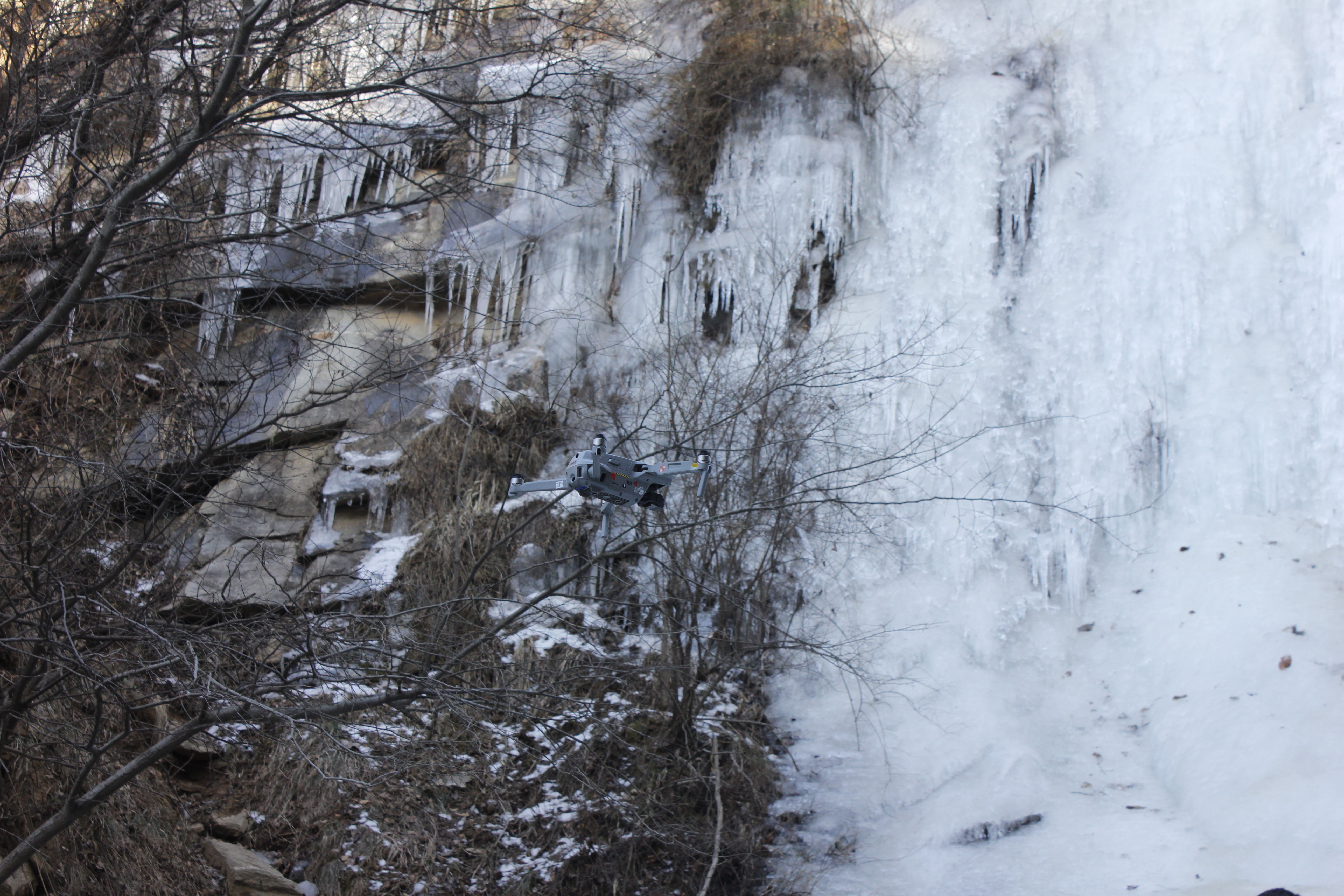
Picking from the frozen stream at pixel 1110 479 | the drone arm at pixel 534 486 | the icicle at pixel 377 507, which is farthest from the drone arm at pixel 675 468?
the icicle at pixel 377 507

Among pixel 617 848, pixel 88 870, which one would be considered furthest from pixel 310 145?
pixel 617 848

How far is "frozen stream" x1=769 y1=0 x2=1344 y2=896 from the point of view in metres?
Result: 7.81

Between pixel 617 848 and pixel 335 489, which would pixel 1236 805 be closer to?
pixel 617 848

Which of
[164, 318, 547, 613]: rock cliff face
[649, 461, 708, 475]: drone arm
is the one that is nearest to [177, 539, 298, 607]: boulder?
[164, 318, 547, 613]: rock cliff face

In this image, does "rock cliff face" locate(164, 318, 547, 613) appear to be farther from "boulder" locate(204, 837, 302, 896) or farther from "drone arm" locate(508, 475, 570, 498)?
"drone arm" locate(508, 475, 570, 498)

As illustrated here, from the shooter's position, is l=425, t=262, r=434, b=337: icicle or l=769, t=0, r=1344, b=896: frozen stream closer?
l=769, t=0, r=1344, b=896: frozen stream

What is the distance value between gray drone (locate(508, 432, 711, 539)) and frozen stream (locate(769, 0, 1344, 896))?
3.90 metres

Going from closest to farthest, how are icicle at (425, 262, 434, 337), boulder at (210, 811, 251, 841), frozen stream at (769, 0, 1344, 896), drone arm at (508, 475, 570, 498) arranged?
1. drone arm at (508, 475, 570, 498)
2. frozen stream at (769, 0, 1344, 896)
3. boulder at (210, 811, 251, 841)
4. icicle at (425, 262, 434, 337)

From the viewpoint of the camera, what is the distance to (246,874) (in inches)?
286

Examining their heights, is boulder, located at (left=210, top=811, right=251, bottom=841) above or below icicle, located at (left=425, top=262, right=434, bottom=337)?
below

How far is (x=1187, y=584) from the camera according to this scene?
30.3ft

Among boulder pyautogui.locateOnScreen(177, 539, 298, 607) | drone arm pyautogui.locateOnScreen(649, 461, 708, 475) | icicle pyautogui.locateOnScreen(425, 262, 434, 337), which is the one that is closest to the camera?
drone arm pyautogui.locateOnScreen(649, 461, 708, 475)

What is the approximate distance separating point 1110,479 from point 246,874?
7493 millimetres

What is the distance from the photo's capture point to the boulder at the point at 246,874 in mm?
7227
